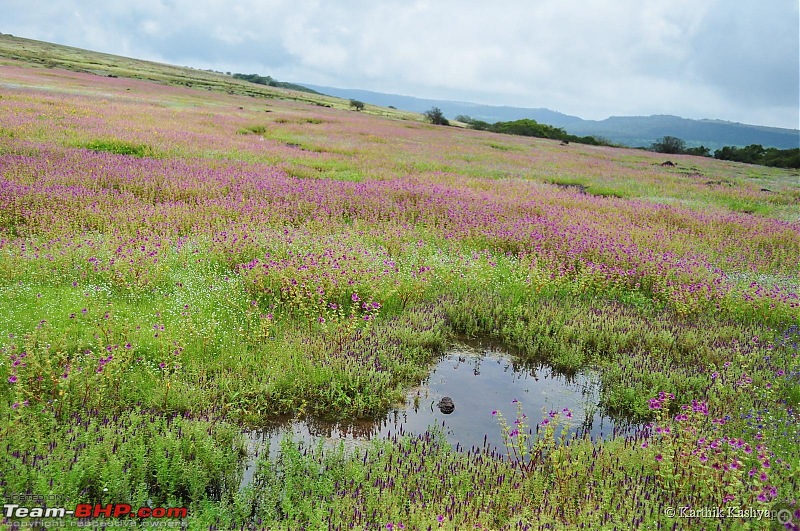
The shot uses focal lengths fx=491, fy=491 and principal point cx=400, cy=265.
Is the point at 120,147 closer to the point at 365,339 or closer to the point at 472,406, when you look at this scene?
the point at 365,339

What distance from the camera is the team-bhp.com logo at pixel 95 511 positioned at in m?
2.86

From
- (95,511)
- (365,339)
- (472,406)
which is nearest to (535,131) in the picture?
(365,339)

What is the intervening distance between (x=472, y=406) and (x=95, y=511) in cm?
328

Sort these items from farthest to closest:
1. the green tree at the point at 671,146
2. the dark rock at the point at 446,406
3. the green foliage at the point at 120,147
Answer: the green tree at the point at 671,146, the green foliage at the point at 120,147, the dark rock at the point at 446,406

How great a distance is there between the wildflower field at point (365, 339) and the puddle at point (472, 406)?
0.15 metres

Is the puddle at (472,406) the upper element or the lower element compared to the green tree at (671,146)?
lower

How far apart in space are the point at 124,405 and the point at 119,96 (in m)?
36.1

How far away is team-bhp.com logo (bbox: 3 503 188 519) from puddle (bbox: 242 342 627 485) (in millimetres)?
631

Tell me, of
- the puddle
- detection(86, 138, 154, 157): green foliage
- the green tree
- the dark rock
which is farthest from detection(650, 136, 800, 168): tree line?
the dark rock

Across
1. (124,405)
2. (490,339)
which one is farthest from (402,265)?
(124,405)

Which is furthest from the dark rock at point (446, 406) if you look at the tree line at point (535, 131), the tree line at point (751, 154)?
the tree line at point (535, 131)

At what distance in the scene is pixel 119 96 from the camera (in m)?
33.6

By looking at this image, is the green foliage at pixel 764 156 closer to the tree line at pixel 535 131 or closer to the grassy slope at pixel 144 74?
the tree line at pixel 535 131

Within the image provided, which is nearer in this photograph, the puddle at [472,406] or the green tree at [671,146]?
the puddle at [472,406]
